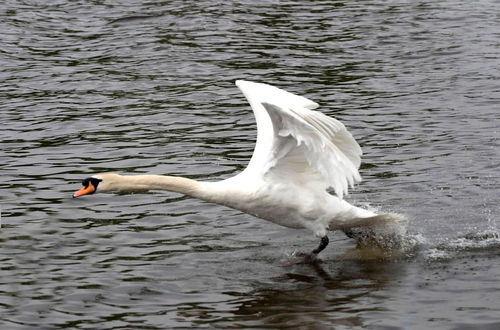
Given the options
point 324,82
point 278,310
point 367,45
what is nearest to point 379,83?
point 324,82

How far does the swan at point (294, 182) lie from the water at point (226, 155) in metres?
0.43

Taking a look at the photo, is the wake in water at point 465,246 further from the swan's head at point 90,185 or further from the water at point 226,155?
the swan's head at point 90,185

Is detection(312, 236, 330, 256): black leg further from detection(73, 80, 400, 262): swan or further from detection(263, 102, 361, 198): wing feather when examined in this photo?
detection(263, 102, 361, 198): wing feather

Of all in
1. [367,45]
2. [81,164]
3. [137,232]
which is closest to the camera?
[137,232]

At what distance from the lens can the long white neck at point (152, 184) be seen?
948 cm

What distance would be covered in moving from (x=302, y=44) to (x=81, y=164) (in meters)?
6.93

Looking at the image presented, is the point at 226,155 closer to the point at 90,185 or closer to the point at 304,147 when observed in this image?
the point at 304,147

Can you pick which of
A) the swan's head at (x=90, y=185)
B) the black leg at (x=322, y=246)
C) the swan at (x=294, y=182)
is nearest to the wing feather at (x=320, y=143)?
the swan at (x=294, y=182)

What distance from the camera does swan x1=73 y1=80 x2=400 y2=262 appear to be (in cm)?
934

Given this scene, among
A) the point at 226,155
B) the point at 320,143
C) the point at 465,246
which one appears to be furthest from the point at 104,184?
the point at 226,155

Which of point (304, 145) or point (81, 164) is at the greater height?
point (304, 145)

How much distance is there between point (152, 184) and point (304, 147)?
54.7 inches

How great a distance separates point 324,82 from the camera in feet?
53.8

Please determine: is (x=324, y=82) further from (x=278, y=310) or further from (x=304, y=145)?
(x=278, y=310)
